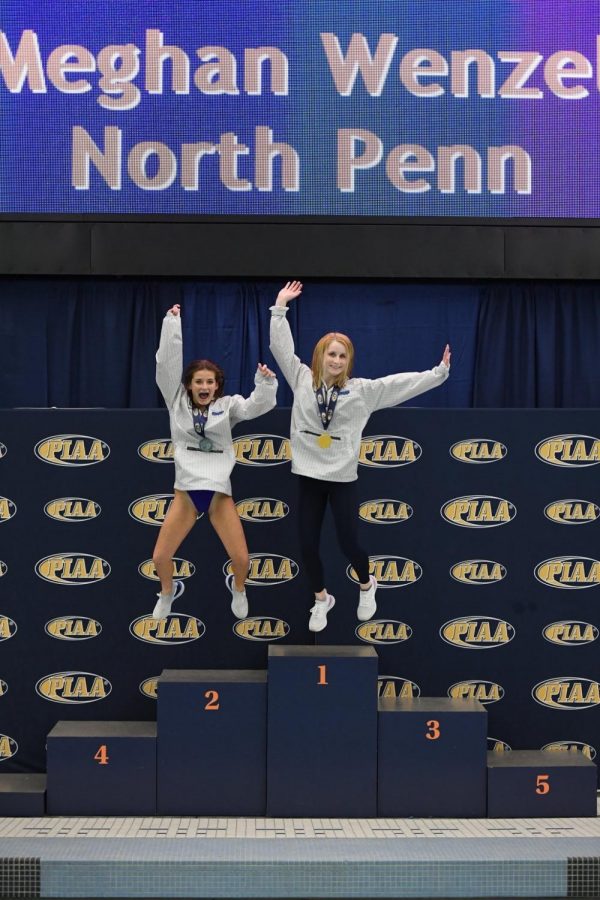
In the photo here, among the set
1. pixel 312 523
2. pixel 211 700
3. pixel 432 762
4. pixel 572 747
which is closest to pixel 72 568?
pixel 211 700

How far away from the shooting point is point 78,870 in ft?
13.9

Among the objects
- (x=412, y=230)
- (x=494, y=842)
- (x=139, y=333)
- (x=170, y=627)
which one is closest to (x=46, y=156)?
(x=139, y=333)

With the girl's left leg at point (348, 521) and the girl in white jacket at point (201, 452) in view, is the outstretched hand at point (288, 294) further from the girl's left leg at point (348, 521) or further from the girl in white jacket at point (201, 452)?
the girl's left leg at point (348, 521)

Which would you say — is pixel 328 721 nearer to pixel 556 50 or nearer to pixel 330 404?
pixel 330 404

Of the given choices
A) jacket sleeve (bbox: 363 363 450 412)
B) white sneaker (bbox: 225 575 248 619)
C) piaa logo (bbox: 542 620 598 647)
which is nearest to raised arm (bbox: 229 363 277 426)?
jacket sleeve (bbox: 363 363 450 412)

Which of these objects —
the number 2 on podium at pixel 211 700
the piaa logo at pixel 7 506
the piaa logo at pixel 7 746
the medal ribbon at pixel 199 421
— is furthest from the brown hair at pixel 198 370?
the piaa logo at pixel 7 746

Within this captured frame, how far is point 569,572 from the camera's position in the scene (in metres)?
5.29

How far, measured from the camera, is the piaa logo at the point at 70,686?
17.1ft

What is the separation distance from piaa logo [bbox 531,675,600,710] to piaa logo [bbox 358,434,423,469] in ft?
4.56

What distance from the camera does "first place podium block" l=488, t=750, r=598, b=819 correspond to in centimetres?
491

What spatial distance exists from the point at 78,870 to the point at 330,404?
239 cm

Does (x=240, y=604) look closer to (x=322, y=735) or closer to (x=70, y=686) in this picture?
(x=322, y=735)

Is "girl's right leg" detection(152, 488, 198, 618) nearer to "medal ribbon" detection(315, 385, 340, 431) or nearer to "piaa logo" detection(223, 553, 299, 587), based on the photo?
"piaa logo" detection(223, 553, 299, 587)

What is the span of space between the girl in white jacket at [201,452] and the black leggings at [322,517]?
322mm
